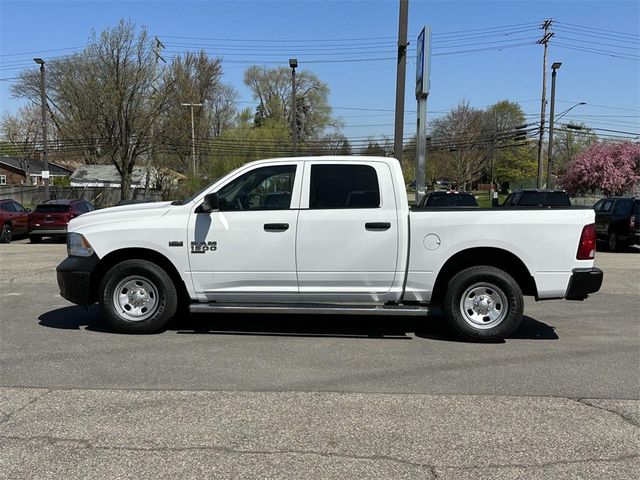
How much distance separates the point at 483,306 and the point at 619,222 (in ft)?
43.0

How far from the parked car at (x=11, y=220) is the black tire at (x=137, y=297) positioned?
15159 mm

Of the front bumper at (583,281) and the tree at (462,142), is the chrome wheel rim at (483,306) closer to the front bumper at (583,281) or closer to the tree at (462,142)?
the front bumper at (583,281)

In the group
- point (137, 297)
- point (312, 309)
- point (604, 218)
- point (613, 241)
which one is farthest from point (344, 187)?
point (604, 218)

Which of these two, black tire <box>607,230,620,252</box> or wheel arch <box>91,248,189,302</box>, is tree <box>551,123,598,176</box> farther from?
wheel arch <box>91,248,189,302</box>

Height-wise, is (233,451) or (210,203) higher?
(210,203)

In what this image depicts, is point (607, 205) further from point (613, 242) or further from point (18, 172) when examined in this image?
point (18, 172)

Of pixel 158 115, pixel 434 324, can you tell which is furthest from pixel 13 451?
pixel 158 115

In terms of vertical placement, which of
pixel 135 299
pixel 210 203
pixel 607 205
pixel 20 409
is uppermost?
pixel 607 205

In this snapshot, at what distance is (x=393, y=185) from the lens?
245 inches

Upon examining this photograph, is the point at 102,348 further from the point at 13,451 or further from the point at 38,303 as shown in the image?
the point at 38,303

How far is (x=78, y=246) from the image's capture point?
6.39 m

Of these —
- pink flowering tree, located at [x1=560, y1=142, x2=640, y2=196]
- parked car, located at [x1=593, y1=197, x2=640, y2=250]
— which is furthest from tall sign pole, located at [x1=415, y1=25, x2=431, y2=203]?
pink flowering tree, located at [x1=560, y1=142, x2=640, y2=196]

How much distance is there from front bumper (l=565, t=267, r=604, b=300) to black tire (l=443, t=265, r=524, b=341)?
0.56 meters

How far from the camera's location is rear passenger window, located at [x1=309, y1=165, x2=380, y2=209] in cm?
621
